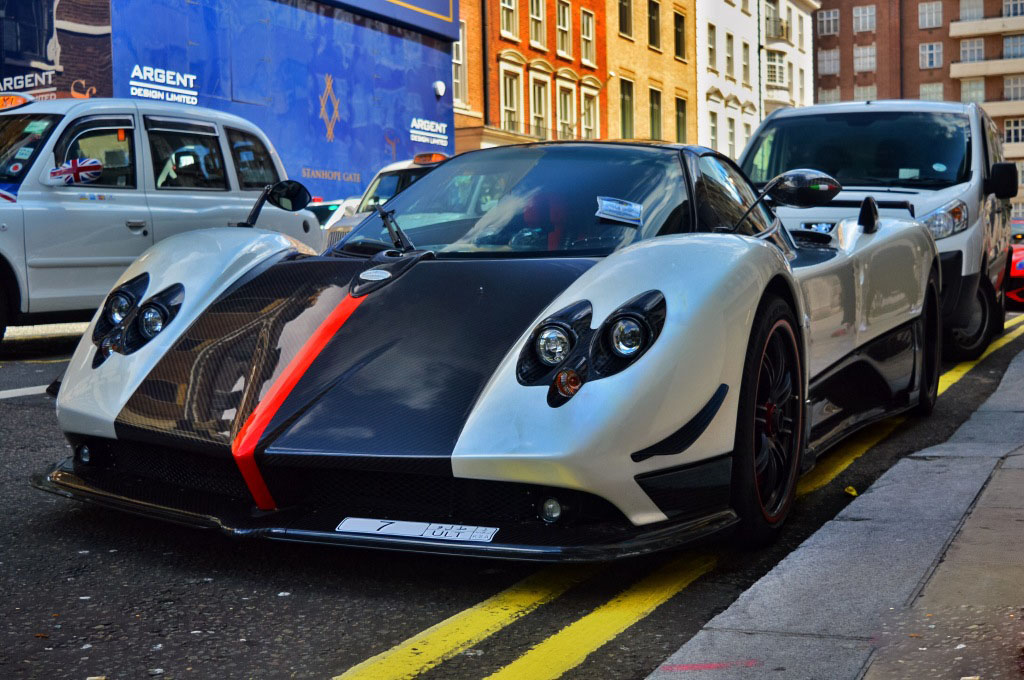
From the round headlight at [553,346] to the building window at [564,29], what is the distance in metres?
33.8

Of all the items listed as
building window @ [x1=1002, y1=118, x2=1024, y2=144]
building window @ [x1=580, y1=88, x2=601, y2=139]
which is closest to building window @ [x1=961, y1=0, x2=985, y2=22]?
building window @ [x1=1002, y1=118, x2=1024, y2=144]

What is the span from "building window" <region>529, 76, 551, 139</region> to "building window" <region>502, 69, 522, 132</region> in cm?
71

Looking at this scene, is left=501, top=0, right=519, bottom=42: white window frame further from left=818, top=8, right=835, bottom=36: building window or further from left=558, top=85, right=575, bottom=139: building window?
left=818, top=8, right=835, bottom=36: building window

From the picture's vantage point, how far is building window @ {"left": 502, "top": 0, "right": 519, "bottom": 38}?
33125 mm

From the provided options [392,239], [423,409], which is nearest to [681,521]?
[423,409]

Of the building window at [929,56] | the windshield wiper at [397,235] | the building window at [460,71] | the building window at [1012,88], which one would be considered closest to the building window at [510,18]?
the building window at [460,71]

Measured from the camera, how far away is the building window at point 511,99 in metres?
33.5

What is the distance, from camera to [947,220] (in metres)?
8.31

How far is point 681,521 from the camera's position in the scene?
3273 millimetres

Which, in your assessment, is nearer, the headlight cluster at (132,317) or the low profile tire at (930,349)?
the headlight cluster at (132,317)

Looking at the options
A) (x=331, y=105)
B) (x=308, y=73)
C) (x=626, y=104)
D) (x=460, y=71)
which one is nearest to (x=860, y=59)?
(x=626, y=104)

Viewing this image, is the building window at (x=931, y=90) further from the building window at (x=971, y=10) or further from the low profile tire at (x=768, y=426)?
the low profile tire at (x=768, y=426)

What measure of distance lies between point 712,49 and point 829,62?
41953mm

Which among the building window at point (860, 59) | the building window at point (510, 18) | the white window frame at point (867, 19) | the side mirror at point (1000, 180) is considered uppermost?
the white window frame at point (867, 19)
